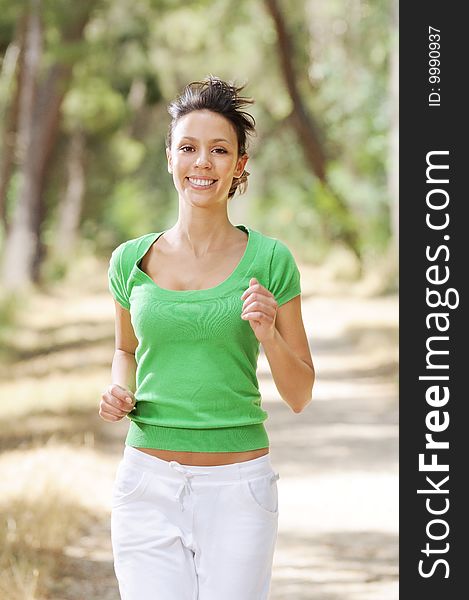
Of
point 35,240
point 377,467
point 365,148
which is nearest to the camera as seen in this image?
point 377,467

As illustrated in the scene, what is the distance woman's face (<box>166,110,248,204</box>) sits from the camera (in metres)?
3.11

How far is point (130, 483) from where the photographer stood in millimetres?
3051

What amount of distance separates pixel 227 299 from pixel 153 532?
1.86 ft

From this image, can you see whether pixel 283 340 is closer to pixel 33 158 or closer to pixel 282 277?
pixel 282 277

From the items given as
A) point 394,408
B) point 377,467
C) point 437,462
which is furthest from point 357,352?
point 437,462

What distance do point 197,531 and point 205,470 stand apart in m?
0.14

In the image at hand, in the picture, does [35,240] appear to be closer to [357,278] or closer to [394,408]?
[357,278]

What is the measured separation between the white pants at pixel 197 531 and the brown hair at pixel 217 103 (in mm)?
810

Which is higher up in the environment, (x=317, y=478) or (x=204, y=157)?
(x=204, y=157)

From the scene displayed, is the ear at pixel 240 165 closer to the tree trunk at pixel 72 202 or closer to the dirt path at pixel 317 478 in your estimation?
the dirt path at pixel 317 478

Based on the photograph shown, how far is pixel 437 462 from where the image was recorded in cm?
609

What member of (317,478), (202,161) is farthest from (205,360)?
(317,478)

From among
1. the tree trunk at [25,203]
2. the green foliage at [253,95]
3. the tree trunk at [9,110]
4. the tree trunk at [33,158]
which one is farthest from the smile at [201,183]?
the tree trunk at [9,110]

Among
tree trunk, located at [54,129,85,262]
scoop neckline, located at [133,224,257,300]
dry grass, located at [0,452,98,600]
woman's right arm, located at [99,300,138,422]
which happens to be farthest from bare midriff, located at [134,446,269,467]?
tree trunk, located at [54,129,85,262]
